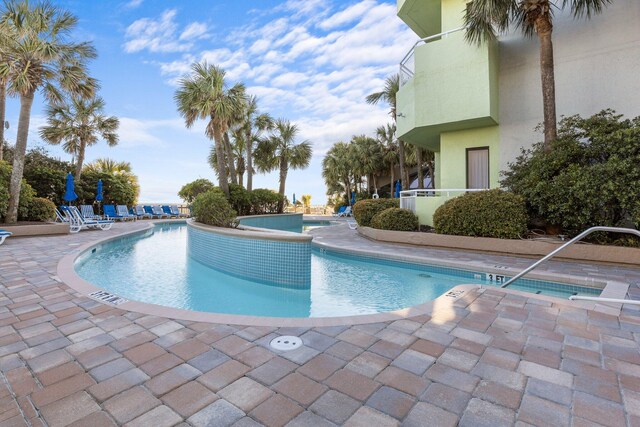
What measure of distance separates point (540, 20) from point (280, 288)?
9700 mm

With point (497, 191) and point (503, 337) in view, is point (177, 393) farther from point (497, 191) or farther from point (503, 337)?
point (497, 191)

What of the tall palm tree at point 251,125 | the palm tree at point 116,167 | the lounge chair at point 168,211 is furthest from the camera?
the palm tree at point 116,167

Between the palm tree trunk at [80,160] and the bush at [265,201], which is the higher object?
the palm tree trunk at [80,160]

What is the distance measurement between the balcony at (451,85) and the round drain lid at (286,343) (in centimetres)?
952

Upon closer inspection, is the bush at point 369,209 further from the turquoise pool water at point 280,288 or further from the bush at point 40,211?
the bush at point 40,211

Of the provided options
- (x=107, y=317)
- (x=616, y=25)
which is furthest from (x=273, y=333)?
(x=616, y=25)

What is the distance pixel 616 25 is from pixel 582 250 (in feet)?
22.4

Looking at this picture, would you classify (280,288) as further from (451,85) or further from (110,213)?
(110,213)

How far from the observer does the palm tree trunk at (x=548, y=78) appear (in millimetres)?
8500

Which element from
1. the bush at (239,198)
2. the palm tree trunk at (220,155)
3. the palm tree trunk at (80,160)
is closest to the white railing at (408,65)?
the palm tree trunk at (220,155)

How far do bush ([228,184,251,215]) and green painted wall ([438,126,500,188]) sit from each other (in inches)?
460

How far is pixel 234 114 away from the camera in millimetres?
17891

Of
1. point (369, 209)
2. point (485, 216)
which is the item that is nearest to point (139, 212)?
point (369, 209)

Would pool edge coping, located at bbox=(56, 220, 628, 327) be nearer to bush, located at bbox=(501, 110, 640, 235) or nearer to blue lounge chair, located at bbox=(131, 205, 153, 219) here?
bush, located at bbox=(501, 110, 640, 235)
